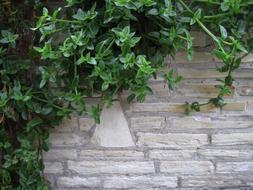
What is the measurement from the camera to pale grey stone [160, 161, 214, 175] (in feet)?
7.95

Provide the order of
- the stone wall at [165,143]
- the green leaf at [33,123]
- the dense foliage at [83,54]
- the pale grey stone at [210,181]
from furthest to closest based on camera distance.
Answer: the pale grey stone at [210,181] → the stone wall at [165,143] → the green leaf at [33,123] → the dense foliage at [83,54]

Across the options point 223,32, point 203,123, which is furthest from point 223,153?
point 223,32

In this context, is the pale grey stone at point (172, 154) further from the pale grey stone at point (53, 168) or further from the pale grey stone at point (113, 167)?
the pale grey stone at point (53, 168)

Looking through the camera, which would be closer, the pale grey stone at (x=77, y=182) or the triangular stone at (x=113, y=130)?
the triangular stone at (x=113, y=130)

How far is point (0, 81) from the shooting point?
218 centimetres

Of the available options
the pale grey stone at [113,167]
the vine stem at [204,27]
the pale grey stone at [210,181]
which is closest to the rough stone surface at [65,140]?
the pale grey stone at [113,167]

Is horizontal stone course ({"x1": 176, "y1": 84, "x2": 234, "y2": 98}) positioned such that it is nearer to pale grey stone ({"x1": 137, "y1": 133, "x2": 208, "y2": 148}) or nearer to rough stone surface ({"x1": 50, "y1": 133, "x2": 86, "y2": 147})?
pale grey stone ({"x1": 137, "y1": 133, "x2": 208, "y2": 148})

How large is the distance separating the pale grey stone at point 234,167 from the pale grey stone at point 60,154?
836mm

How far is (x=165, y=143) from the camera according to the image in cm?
240

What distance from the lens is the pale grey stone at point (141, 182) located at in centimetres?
245

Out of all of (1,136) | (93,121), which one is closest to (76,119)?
(93,121)

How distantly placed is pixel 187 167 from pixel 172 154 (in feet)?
0.39

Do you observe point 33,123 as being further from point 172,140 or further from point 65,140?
point 172,140

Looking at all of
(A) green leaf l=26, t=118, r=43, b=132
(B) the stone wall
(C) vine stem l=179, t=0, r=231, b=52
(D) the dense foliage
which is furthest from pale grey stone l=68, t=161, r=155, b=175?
(C) vine stem l=179, t=0, r=231, b=52
